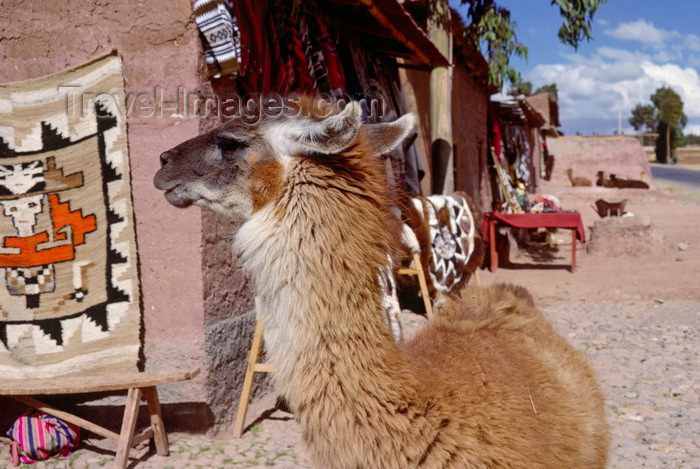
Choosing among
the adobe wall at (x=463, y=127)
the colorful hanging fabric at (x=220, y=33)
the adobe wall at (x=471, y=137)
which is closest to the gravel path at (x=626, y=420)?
the colorful hanging fabric at (x=220, y=33)

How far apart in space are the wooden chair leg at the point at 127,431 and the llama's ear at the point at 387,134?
2170 millimetres

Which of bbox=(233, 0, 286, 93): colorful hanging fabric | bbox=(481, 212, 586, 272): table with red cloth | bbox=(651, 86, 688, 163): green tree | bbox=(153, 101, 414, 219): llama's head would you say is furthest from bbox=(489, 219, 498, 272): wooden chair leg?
bbox=(651, 86, 688, 163): green tree

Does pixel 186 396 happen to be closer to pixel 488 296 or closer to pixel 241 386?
pixel 241 386

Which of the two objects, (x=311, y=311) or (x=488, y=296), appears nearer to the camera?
(x=311, y=311)

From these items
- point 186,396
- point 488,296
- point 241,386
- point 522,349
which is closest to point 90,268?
point 186,396

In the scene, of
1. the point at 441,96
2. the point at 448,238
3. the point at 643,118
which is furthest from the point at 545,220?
the point at 643,118

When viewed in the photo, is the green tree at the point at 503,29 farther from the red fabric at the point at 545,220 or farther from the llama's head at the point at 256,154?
the llama's head at the point at 256,154

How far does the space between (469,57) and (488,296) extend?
28.3 feet

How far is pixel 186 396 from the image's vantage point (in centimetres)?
363

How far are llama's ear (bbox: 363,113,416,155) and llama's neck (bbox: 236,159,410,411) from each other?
20 centimetres

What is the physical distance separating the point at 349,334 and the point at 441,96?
6.77 m

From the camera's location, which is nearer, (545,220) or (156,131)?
(156,131)

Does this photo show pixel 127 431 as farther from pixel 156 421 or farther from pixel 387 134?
pixel 387 134

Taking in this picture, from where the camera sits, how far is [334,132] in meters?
1.74
